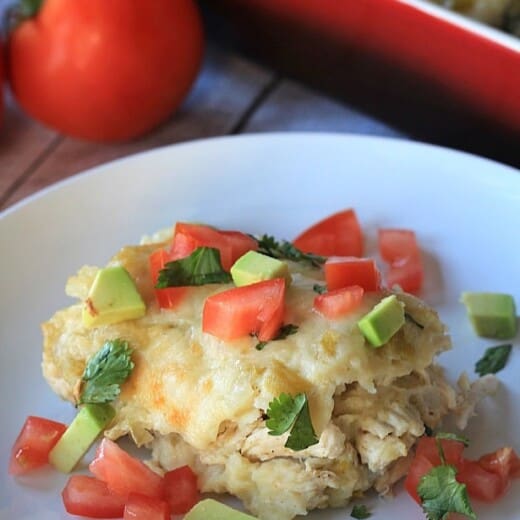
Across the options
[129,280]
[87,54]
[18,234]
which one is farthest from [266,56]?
[129,280]


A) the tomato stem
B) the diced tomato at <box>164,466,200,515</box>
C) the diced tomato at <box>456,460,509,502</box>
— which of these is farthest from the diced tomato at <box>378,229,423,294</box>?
the tomato stem

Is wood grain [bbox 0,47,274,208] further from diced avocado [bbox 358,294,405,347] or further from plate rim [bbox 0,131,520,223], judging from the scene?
diced avocado [bbox 358,294,405,347]

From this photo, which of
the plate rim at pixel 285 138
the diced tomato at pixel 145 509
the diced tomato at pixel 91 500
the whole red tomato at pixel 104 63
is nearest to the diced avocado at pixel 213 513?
the diced tomato at pixel 145 509

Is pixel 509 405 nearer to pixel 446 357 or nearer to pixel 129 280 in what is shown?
pixel 446 357

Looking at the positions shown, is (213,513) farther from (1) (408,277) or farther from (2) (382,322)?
(1) (408,277)

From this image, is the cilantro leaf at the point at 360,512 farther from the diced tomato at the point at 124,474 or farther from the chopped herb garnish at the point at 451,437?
the diced tomato at the point at 124,474

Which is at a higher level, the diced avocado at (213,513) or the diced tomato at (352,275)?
the diced tomato at (352,275)

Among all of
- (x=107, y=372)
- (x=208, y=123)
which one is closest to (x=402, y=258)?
(x=107, y=372)
